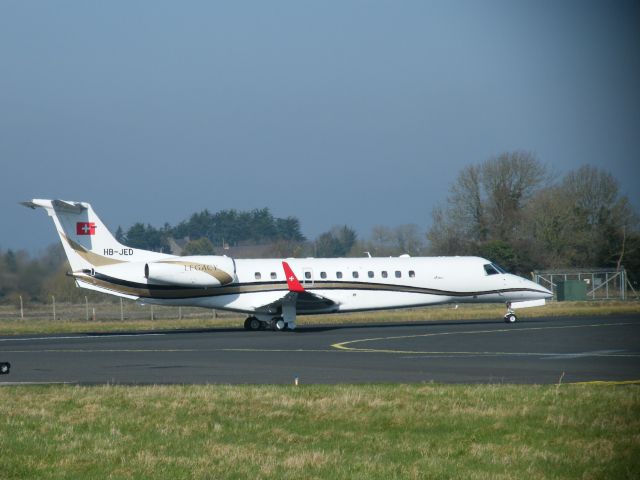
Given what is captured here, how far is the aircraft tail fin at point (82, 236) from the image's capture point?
36.9 m

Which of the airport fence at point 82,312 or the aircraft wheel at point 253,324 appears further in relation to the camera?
the airport fence at point 82,312

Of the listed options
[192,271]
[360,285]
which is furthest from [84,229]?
[360,285]

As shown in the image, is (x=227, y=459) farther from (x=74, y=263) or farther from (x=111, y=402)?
(x=74, y=263)

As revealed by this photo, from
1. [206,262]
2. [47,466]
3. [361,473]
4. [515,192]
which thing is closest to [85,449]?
[47,466]

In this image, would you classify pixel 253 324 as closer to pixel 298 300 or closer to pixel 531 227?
pixel 298 300

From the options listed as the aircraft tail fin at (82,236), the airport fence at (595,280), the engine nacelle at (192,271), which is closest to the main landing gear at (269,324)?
the engine nacelle at (192,271)

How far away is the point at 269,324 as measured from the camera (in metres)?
39.5

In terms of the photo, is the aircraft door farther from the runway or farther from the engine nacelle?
the engine nacelle

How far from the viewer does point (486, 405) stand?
1384 cm

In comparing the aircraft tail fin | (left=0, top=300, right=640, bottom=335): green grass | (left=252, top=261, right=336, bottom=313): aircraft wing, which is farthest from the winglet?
(left=0, top=300, right=640, bottom=335): green grass

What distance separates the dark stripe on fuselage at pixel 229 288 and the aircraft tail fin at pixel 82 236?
82cm

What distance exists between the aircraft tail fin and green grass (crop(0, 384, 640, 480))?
20.8 metres

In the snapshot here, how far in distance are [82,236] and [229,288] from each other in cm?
596

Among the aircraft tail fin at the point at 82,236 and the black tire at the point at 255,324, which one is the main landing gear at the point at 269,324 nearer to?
the black tire at the point at 255,324
